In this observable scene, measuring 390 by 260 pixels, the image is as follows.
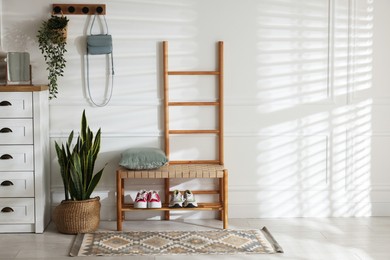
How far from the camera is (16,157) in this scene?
4520 mm

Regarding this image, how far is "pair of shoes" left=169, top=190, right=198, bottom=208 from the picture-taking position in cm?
469

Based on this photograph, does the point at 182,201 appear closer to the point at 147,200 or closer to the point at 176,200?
the point at 176,200

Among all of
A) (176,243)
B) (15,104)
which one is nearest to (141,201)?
(176,243)

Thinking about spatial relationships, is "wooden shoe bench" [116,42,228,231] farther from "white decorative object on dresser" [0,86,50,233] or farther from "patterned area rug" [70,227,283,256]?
"white decorative object on dresser" [0,86,50,233]

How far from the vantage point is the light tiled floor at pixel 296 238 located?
4.04 m

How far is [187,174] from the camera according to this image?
4625mm

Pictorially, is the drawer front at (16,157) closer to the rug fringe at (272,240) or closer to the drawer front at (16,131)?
the drawer front at (16,131)

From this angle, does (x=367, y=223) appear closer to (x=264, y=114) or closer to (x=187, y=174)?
(x=264, y=114)

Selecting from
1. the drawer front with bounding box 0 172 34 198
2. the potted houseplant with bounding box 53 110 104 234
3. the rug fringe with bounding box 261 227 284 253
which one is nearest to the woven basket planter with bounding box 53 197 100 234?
the potted houseplant with bounding box 53 110 104 234

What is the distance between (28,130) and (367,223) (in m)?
2.66

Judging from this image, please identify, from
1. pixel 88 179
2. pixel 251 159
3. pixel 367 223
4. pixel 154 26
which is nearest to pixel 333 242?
pixel 367 223

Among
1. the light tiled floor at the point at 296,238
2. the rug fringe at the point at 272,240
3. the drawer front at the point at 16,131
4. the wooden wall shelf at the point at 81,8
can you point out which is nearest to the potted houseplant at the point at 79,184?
the light tiled floor at the point at 296,238

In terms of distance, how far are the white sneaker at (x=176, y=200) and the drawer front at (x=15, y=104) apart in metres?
1.22

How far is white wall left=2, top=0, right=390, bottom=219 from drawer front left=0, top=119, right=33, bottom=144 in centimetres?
42
